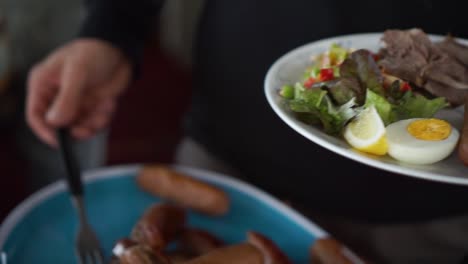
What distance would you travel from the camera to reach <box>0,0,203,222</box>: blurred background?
1.31 meters

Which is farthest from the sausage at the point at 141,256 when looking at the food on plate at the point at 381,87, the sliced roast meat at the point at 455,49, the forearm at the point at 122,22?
the forearm at the point at 122,22

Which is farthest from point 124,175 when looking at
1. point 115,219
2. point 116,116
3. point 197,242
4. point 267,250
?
point 116,116

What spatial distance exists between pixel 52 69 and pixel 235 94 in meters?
0.33

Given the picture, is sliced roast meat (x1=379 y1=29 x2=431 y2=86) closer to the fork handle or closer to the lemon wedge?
the lemon wedge

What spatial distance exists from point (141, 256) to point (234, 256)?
101 millimetres

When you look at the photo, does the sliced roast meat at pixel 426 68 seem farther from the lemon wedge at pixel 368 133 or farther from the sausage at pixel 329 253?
the sausage at pixel 329 253

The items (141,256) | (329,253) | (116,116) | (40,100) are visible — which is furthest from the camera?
(116,116)

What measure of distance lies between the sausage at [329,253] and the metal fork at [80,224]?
26 centimetres

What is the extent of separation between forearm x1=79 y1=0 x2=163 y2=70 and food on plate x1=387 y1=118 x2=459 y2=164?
0.56 m

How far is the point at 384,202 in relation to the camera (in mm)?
673

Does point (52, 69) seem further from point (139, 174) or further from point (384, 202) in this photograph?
point (384, 202)

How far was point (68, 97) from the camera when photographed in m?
0.80

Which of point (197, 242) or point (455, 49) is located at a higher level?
point (455, 49)

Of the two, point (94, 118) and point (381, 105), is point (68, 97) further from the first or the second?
point (381, 105)
